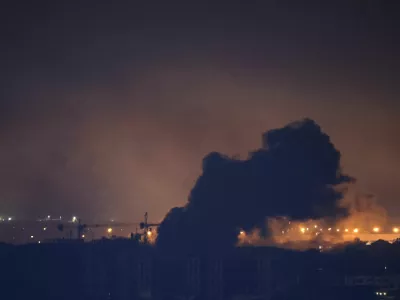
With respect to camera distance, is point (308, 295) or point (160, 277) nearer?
point (308, 295)

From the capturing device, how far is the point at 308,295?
135875 millimetres

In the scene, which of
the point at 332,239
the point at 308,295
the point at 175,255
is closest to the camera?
the point at 308,295

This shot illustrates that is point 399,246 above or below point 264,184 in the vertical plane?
below

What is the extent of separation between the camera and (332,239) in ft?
519

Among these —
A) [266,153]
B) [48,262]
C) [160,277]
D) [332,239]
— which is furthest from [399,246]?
[48,262]

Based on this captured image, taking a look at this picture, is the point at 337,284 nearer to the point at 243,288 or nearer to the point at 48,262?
the point at 243,288

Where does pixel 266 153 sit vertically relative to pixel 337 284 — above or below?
above

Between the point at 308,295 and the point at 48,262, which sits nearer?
the point at 308,295

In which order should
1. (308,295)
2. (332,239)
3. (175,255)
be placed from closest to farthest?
(308,295) < (175,255) < (332,239)

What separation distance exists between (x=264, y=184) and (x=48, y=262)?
59797mm

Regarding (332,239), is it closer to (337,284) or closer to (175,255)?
(337,284)

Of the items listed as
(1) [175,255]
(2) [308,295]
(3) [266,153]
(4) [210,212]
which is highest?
(3) [266,153]

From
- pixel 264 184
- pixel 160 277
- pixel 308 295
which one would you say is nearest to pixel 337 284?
pixel 308 295

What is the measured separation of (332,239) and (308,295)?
26571 millimetres
